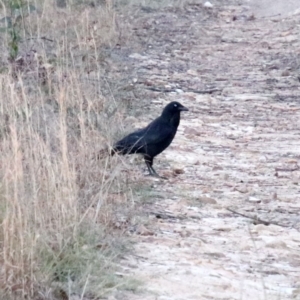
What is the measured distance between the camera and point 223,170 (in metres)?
6.70

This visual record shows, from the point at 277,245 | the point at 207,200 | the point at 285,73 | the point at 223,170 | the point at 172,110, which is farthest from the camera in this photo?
the point at 285,73

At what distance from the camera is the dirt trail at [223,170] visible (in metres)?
4.35

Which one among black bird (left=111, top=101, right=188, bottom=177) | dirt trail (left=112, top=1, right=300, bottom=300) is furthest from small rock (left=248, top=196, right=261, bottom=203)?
black bird (left=111, top=101, right=188, bottom=177)

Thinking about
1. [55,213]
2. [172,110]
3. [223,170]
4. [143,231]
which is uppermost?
[55,213]

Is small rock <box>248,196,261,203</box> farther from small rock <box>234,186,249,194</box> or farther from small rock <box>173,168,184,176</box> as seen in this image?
small rock <box>173,168,184,176</box>

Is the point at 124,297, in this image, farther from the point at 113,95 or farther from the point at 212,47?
the point at 212,47

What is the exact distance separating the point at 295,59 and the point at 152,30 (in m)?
3.08

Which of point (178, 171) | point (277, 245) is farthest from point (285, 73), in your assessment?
point (277, 245)

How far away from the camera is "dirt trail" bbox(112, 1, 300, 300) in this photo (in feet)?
14.3

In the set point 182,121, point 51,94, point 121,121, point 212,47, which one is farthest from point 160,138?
point 212,47

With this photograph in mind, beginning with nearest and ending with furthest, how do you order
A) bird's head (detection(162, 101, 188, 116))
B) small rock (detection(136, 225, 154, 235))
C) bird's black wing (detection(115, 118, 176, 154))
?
small rock (detection(136, 225, 154, 235))
bird's black wing (detection(115, 118, 176, 154))
bird's head (detection(162, 101, 188, 116))

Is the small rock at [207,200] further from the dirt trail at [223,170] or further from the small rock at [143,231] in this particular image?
the small rock at [143,231]

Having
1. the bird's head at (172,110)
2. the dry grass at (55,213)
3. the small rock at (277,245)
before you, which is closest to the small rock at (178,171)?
the bird's head at (172,110)

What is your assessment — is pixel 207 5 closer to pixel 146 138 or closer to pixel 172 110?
pixel 172 110
